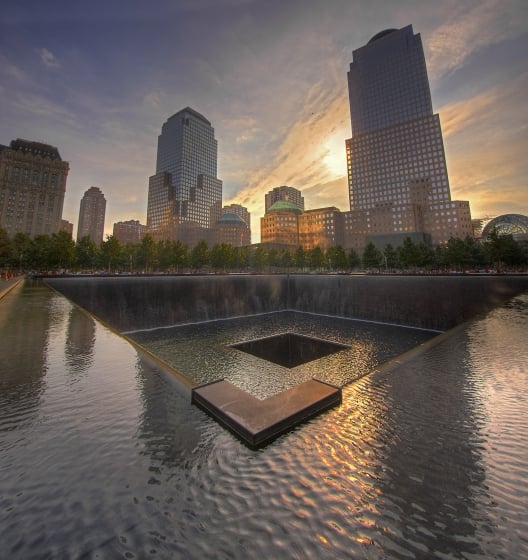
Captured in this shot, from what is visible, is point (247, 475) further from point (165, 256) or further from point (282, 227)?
point (282, 227)

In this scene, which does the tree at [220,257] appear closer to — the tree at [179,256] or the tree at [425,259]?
the tree at [179,256]

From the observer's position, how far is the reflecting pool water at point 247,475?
60.1 inches

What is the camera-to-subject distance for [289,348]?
69.5 ft

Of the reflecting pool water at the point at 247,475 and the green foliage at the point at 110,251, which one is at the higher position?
the green foliage at the point at 110,251

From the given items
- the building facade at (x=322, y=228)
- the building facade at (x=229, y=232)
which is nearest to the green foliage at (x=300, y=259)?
the building facade at (x=322, y=228)

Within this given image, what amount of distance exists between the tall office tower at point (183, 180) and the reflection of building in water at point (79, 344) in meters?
144

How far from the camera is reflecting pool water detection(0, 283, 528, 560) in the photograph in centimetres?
153

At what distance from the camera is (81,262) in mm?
58188

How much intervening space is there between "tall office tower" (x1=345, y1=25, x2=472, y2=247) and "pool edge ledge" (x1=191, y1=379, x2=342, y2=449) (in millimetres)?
111995

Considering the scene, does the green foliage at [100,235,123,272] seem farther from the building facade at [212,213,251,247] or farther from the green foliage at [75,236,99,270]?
the building facade at [212,213,251,247]

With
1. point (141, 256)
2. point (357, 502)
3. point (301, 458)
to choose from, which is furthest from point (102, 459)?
point (141, 256)

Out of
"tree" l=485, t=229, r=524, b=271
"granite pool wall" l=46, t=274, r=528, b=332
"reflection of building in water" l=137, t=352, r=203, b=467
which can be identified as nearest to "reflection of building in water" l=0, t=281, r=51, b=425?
"reflection of building in water" l=137, t=352, r=203, b=467

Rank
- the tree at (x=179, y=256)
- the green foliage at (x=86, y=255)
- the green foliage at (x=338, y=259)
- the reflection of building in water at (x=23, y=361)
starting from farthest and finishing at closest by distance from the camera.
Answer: the green foliage at (x=338, y=259)
the tree at (x=179, y=256)
the green foliage at (x=86, y=255)
the reflection of building in water at (x=23, y=361)

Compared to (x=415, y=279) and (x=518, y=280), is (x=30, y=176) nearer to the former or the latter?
(x=415, y=279)
